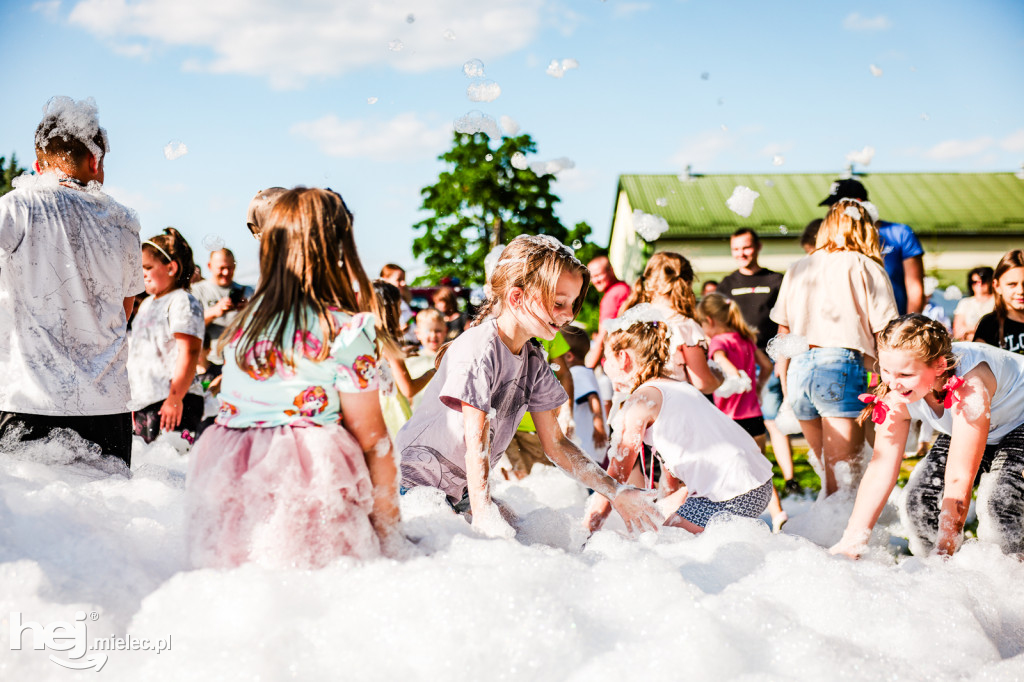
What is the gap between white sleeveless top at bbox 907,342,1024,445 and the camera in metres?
3.19

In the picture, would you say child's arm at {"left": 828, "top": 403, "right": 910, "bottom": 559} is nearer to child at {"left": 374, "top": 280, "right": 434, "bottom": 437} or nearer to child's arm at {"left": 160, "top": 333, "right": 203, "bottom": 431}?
child at {"left": 374, "top": 280, "right": 434, "bottom": 437}

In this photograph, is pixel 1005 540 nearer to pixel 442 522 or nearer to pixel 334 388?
pixel 442 522

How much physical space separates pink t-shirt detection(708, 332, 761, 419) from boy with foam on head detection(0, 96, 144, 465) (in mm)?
3675

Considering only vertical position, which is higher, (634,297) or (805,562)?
(634,297)

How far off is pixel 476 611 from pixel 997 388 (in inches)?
98.4

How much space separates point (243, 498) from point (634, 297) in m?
3.36

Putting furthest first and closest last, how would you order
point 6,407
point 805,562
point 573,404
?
1. point 573,404
2. point 6,407
3. point 805,562

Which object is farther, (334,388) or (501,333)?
(501,333)

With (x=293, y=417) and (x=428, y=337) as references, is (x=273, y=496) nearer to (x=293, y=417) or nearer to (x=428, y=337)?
(x=293, y=417)

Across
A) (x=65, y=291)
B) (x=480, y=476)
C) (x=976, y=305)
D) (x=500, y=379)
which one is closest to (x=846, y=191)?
(x=500, y=379)

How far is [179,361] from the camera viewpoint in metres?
4.08

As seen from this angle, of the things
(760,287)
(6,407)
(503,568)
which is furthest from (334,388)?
(760,287)

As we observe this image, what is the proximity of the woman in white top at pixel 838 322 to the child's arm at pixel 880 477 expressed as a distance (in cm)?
115

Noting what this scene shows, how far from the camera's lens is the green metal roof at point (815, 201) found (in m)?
27.2
